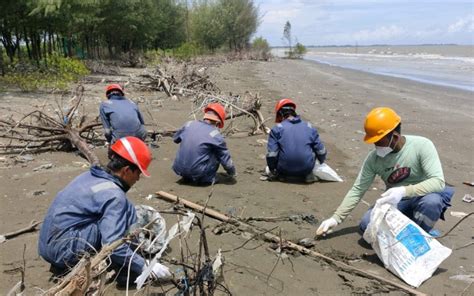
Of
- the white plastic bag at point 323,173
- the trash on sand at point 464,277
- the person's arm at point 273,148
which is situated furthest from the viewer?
the white plastic bag at point 323,173

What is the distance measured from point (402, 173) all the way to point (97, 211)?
105 inches

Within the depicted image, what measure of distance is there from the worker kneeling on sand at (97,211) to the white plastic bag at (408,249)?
201 centimetres

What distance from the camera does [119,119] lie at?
6930 millimetres

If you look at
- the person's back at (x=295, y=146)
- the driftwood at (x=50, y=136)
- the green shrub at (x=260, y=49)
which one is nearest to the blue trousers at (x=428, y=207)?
the person's back at (x=295, y=146)

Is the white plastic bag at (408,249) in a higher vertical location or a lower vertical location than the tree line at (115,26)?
lower

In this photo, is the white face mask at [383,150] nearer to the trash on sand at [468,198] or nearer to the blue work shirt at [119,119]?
the trash on sand at [468,198]

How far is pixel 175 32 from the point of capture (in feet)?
177

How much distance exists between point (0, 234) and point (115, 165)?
201cm

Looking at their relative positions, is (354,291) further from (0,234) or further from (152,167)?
(152,167)

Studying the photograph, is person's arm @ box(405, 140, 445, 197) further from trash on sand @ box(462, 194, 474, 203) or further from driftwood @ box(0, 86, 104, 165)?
driftwood @ box(0, 86, 104, 165)

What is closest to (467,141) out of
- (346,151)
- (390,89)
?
(346,151)

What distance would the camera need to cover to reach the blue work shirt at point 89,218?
9.96ft

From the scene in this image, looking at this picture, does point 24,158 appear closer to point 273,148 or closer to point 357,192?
point 273,148

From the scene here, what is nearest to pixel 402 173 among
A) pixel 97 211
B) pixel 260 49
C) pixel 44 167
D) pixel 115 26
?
pixel 97 211
